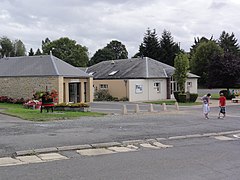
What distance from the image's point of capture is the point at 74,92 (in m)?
38.8

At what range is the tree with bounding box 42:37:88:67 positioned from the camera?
86.1m

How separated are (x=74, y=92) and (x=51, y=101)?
14.9m

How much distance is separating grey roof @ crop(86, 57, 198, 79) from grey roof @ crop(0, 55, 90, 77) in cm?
768

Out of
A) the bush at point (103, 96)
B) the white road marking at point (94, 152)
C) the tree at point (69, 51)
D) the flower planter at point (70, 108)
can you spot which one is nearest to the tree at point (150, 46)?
the tree at point (69, 51)

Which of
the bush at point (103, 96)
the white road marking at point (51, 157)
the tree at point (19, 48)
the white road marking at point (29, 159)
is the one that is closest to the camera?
the white road marking at point (29, 159)

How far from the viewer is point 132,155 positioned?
995 cm

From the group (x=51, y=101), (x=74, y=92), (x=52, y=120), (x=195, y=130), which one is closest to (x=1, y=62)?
(x=74, y=92)

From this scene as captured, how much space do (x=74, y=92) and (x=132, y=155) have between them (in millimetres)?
29389

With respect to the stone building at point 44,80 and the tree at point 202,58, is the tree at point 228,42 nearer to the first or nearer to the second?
the tree at point 202,58

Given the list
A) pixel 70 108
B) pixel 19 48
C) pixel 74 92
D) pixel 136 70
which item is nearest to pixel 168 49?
pixel 136 70

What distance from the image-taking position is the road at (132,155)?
765 cm

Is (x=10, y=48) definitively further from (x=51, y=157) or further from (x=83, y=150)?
(x=51, y=157)

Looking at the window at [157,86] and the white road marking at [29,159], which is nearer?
the white road marking at [29,159]

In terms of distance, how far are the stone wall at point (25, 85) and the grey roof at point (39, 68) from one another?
0.52 metres
